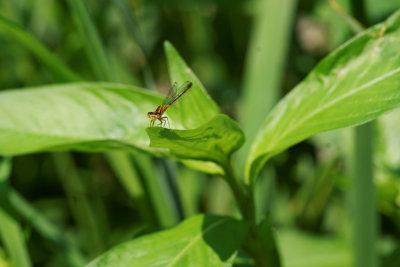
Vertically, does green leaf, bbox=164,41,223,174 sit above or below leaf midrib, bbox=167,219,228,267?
above

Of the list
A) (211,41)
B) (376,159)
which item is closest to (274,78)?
(376,159)

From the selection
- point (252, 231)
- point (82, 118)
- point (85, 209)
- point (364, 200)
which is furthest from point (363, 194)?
point (85, 209)

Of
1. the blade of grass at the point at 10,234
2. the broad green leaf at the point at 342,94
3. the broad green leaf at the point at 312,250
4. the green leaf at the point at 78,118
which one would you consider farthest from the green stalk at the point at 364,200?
the blade of grass at the point at 10,234

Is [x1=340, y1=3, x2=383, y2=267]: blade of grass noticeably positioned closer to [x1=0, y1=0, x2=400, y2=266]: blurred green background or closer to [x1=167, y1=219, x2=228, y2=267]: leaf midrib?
[x1=0, y1=0, x2=400, y2=266]: blurred green background

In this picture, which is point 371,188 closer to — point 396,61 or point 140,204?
point 396,61

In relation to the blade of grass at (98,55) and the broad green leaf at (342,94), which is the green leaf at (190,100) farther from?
the blade of grass at (98,55)

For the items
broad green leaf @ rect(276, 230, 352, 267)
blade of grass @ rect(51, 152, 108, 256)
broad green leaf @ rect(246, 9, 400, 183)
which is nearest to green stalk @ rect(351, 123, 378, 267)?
broad green leaf @ rect(246, 9, 400, 183)

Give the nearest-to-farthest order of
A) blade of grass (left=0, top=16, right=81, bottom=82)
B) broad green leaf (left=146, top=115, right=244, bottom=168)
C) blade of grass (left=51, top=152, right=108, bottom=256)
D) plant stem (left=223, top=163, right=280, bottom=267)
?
broad green leaf (left=146, top=115, right=244, bottom=168) < plant stem (left=223, top=163, right=280, bottom=267) < blade of grass (left=0, top=16, right=81, bottom=82) < blade of grass (left=51, top=152, right=108, bottom=256)
